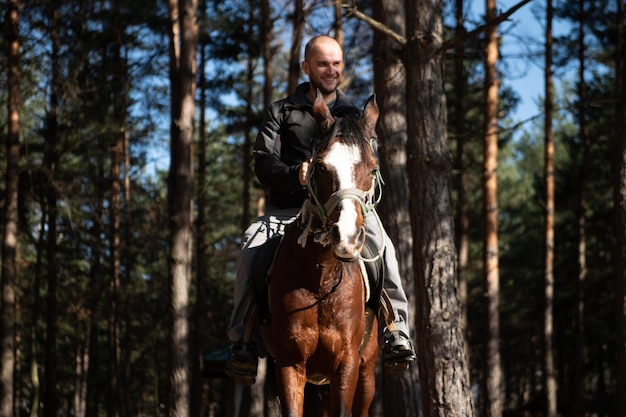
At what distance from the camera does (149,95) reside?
28516 millimetres

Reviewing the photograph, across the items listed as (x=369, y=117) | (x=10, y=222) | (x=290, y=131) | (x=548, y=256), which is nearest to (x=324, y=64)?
(x=290, y=131)

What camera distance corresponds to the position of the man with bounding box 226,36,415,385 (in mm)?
6504

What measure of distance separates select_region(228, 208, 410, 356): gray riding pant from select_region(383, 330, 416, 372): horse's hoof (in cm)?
9

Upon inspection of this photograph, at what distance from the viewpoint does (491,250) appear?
21.8m

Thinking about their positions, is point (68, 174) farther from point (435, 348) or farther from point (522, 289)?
point (522, 289)

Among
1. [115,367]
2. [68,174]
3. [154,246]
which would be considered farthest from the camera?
[115,367]

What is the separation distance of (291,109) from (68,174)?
63.4ft

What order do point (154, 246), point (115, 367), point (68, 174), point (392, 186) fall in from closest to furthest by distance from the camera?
1. point (392, 186)
2. point (154, 246)
3. point (68, 174)
4. point (115, 367)

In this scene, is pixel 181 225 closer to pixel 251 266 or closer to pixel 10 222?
pixel 10 222

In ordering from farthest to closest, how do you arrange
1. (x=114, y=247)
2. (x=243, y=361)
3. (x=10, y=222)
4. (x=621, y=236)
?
(x=114, y=247)
(x=10, y=222)
(x=621, y=236)
(x=243, y=361)

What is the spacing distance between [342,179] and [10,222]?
15.1m

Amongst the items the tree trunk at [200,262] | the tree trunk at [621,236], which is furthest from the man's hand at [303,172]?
the tree trunk at [200,262]

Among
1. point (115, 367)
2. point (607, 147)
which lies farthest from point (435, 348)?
point (607, 147)

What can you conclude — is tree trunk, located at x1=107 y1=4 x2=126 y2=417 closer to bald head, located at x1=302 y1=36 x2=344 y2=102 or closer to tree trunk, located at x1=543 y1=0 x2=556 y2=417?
tree trunk, located at x1=543 y1=0 x2=556 y2=417
